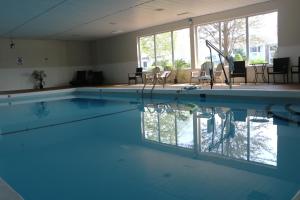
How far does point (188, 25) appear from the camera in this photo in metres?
10.1

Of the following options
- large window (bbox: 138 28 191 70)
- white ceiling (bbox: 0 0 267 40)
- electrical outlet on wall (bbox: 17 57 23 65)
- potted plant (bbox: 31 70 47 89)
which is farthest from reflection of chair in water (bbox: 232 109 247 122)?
electrical outlet on wall (bbox: 17 57 23 65)

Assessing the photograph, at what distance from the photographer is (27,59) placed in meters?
13.1

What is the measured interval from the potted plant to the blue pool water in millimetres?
8617

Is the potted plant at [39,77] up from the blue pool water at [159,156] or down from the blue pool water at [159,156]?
up

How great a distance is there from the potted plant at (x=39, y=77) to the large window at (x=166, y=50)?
489 centimetres

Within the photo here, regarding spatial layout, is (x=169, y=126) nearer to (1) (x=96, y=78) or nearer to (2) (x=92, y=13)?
(2) (x=92, y=13)

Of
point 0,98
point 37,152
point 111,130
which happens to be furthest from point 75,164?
point 0,98

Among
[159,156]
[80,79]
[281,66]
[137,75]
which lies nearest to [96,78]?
[80,79]

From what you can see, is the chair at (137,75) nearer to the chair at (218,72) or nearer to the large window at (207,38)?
the large window at (207,38)

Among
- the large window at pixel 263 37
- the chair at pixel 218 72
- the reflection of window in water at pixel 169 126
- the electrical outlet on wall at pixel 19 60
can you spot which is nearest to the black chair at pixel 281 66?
the large window at pixel 263 37

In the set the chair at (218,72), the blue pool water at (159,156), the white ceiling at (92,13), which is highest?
the white ceiling at (92,13)

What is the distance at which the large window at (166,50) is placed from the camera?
34.7 ft

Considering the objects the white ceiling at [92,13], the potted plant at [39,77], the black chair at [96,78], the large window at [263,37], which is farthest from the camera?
the black chair at [96,78]

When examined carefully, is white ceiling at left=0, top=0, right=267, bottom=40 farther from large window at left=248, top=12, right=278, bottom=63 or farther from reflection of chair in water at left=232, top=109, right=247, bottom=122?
reflection of chair in water at left=232, top=109, right=247, bottom=122
